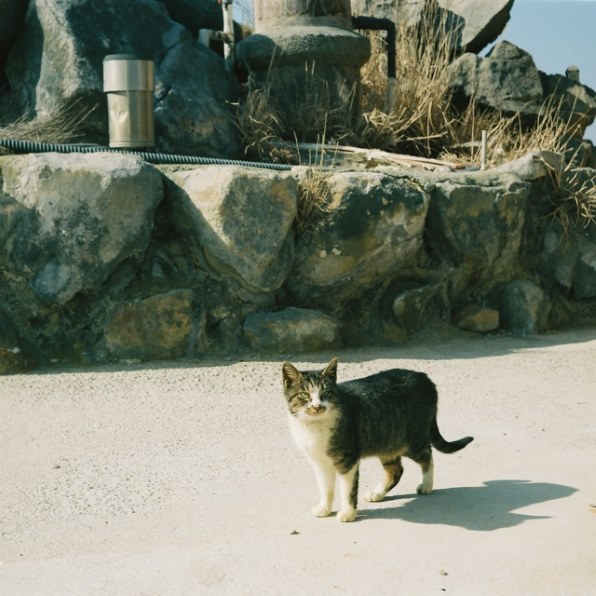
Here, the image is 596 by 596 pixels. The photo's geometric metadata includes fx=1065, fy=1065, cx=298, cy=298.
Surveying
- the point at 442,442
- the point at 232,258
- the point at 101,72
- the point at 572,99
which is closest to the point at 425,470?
the point at 442,442

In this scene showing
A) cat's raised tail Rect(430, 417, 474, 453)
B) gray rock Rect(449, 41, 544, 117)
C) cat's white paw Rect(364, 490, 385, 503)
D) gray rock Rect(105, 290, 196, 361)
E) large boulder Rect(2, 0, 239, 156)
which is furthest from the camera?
gray rock Rect(449, 41, 544, 117)

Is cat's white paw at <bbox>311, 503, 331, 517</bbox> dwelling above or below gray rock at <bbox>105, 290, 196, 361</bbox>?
below

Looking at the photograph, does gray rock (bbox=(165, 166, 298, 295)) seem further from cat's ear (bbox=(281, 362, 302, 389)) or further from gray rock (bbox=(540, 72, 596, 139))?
gray rock (bbox=(540, 72, 596, 139))

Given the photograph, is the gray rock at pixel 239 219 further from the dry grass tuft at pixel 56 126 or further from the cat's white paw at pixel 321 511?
the cat's white paw at pixel 321 511

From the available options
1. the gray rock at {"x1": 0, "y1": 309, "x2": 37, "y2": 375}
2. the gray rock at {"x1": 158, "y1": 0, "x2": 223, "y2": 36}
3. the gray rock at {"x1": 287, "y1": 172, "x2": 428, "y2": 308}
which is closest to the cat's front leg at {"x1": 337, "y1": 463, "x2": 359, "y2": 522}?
the gray rock at {"x1": 0, "y1": 309, "x2": 37, "y2": 375}

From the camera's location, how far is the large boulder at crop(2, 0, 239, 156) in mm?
8922

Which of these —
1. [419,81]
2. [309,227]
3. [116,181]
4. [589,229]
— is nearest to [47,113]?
[116,181]

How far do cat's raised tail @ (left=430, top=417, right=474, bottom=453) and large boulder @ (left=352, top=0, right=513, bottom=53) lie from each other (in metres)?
8.27

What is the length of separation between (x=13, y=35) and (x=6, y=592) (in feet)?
21.9

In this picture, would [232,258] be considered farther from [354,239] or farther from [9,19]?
[9,19]

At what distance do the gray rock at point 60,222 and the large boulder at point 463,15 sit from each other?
6.25 meters

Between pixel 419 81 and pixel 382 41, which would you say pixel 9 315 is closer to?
pixel 419 81

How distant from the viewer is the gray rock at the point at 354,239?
784cm

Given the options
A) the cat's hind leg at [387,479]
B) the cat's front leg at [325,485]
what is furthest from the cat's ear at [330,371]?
the cat's hind leg at [387,479]
